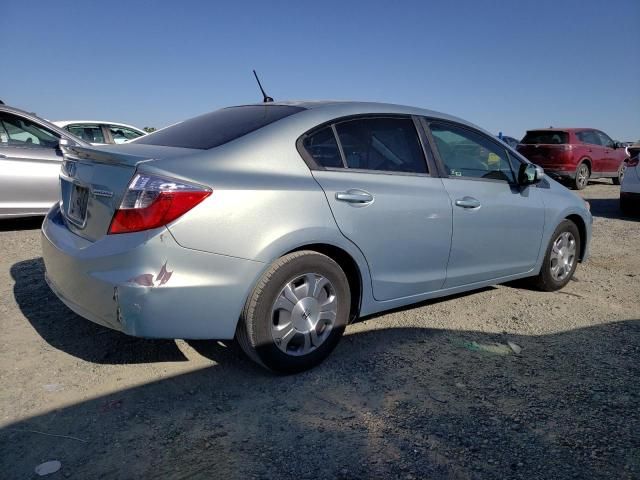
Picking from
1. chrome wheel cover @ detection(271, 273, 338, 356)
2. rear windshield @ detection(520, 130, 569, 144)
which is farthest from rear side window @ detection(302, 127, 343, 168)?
rear windshield @ detection(520, 130, 569, 144)

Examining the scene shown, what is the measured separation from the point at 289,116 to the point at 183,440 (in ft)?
6.06

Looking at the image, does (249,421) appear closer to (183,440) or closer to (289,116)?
(183,440)

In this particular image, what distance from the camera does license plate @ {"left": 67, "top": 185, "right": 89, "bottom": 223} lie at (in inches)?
113

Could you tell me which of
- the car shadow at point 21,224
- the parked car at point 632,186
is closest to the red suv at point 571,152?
the parked car at point 632,186

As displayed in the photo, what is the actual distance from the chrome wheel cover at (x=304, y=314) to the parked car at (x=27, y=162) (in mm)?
4522

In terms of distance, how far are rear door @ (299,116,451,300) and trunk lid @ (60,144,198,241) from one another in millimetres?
844

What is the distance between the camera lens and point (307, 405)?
269 cm

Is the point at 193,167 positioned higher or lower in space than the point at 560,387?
higher

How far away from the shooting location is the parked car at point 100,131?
9.62 metres

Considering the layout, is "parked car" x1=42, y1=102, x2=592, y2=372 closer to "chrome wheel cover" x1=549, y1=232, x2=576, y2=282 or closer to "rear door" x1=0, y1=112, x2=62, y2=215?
"chrome wheel cover" x1=549, y1=232, x2=576, y2=282

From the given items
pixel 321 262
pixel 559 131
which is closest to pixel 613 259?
pixel 321 262

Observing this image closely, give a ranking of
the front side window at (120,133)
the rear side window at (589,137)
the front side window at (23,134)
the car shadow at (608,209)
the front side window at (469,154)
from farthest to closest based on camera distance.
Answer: the rear side window at (589,137), the front side window at (120,133), the car shadow at (608,209), the front side window at (23,134), the front side window at (469,154)

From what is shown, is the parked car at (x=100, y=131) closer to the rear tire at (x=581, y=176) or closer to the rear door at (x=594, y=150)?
the rear tire at (x=581, y=176)

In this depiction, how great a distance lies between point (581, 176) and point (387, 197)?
41.9 ft
